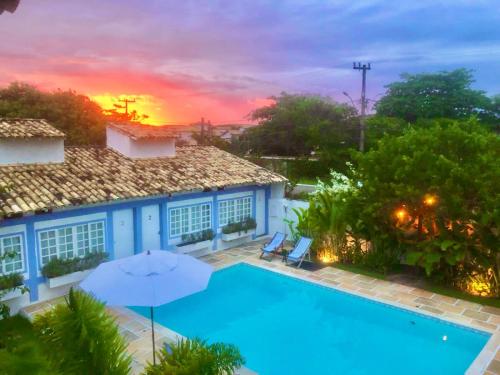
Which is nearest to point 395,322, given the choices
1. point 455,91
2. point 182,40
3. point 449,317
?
point 449,317

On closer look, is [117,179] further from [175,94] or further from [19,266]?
[175,94]

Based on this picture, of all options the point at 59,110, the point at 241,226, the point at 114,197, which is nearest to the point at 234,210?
the point at 241,226

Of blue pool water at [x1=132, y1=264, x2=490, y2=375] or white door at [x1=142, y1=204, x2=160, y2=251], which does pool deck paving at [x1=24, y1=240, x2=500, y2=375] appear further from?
white door at [x1=142, y1=204, x2=160, y2=251]

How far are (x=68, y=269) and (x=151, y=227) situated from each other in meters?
3.95

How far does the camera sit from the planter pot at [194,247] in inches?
675

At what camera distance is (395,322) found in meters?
12.2

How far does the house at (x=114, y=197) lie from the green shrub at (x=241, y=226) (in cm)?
25

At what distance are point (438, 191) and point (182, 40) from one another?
12.2m

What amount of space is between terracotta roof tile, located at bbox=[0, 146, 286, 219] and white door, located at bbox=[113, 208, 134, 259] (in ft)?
3.75

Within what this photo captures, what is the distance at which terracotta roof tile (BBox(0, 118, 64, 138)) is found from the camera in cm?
1423

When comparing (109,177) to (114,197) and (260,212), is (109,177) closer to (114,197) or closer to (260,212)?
→ (114,197)

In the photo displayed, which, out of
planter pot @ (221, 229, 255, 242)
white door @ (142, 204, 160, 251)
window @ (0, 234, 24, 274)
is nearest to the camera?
window @ (0, 234, 24, 274)

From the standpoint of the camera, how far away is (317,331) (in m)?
11.9

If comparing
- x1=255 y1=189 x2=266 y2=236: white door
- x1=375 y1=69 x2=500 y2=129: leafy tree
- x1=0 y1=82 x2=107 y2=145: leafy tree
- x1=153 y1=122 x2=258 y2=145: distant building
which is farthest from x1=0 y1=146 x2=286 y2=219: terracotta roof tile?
x1=375 y1=69 x2=500 y2=129: leafy tree
